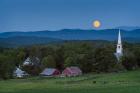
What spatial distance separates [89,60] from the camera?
8531 cm

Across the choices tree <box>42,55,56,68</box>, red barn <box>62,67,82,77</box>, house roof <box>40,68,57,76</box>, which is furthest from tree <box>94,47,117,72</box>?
tree <box>42,55,56,68</box>

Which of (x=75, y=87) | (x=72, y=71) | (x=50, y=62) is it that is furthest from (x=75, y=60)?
(x=75, y=87)

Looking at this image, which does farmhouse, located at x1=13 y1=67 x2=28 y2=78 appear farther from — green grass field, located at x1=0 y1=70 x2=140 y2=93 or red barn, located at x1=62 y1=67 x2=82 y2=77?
green grass field, located at x1=0 y1=70 x2=140 y2=93

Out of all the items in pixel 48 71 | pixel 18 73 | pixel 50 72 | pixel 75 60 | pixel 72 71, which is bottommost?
pixel 18 73

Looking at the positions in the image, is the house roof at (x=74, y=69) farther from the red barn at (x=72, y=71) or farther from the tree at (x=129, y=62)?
the tree at (x=129, y=62)

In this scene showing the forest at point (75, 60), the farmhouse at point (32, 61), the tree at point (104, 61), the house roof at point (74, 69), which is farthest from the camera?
the farmhouse at point (32, 61)

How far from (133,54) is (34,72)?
2505 cm

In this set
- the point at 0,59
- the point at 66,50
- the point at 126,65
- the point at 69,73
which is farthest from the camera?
the point at 66,50

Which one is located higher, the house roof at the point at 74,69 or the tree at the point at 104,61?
the tree at the point at 104,61

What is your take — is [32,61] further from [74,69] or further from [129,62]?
[129,62]

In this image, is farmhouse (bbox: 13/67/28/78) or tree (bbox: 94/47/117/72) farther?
farmhouse (bbox: 13/67/28/78)

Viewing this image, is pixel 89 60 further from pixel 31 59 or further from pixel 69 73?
pixel 31 59

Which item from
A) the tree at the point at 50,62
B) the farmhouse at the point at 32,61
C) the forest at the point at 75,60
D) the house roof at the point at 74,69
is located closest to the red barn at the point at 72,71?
the house roof at the point at 74,69

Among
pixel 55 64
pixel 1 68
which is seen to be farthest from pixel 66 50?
pixel 1 68
